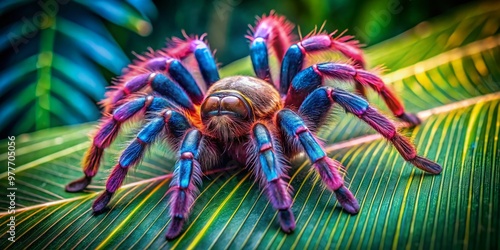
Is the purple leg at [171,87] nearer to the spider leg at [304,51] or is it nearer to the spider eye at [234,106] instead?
the spider eye at [234,106]

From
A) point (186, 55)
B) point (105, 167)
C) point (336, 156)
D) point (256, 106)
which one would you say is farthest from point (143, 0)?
point (336, 156)

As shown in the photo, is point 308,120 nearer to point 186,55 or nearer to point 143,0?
point 186,55

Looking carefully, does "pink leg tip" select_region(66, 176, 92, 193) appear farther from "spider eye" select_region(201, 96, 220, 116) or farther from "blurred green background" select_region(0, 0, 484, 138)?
"blurred green background" select_region(0, 0, 484, 138)

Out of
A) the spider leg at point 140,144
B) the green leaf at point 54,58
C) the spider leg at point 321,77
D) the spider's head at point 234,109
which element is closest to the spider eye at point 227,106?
the spider's head at point 234,109

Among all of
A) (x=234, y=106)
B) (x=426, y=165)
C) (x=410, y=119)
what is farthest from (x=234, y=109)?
(x=410, y=119)

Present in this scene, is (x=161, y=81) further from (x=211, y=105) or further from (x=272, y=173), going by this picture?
(x=272, y=173)

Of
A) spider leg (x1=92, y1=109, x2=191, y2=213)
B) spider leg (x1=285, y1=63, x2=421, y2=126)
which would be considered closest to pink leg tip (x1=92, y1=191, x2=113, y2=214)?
spider leg (x1=92, y1=109, x2=191, y2=213)
